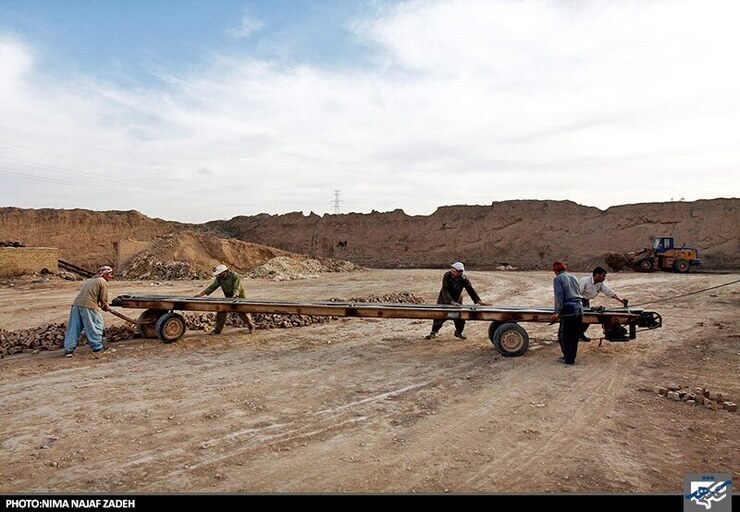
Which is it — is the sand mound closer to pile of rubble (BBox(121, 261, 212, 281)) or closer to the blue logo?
pile of rubble (BBox(121, 261, 212, 281))

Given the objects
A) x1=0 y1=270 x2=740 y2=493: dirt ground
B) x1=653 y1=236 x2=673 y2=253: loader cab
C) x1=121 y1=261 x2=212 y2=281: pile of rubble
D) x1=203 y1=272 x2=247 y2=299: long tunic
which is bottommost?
→ x1=0 y1=270 x2=740 y2=493: dirt ground

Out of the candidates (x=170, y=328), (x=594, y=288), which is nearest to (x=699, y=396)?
(x=594, y=288)

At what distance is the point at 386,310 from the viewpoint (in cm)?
764

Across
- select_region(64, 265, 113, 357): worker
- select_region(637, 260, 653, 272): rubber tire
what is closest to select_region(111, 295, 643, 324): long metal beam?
select_region(64, 265, 113, 357): worker

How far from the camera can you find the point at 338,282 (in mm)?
21469

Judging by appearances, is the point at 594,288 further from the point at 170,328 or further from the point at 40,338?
the point at 40,338

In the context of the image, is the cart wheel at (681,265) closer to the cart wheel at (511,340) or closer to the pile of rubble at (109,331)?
the pile of rubble at (109,331)

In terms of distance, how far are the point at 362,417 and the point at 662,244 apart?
980 inches

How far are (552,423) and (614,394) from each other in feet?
4.37

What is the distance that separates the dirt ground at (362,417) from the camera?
11.8 ft

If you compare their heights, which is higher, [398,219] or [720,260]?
[398,219]

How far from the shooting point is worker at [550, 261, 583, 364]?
6.76 m
